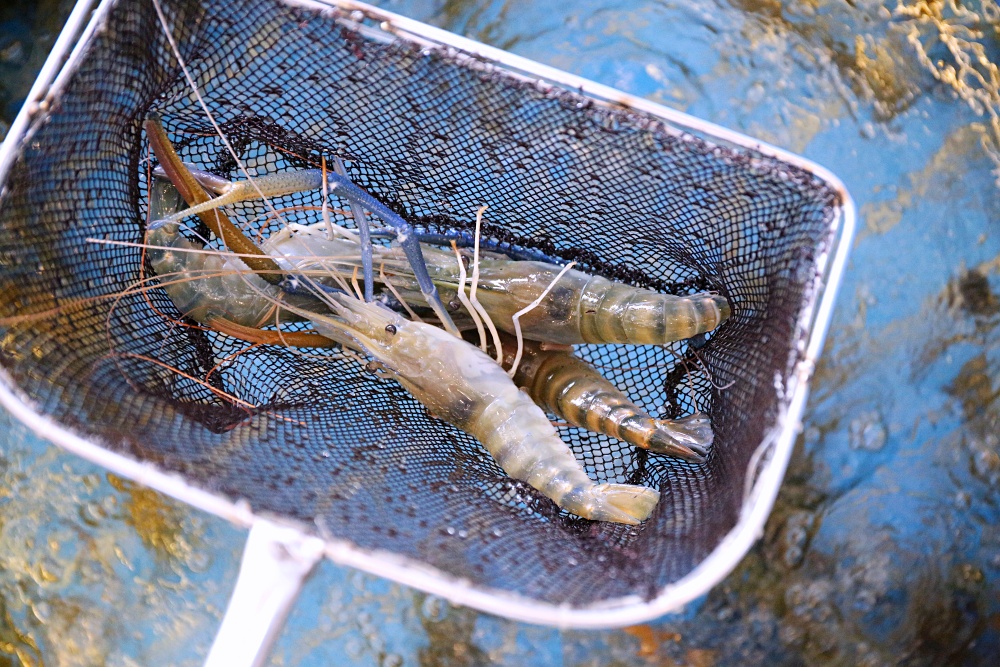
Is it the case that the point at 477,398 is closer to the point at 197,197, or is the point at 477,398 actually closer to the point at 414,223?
the point at 414,223

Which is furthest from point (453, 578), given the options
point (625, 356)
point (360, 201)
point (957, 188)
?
point (957, 188)

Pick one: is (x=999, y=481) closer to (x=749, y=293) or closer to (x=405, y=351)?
(x=749, y=293)

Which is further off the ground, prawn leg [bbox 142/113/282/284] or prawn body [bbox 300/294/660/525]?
prawn leg [bbox 142/113/282/284]

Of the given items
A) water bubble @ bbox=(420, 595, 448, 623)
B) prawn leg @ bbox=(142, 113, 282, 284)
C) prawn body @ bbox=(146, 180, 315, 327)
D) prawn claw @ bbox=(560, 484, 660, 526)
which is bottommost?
water bubble @ bbox=(420, 595, 448, 623)

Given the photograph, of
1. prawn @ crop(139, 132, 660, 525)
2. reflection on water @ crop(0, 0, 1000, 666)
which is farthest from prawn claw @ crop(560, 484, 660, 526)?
reflection on water @ crop(0, 0, 1000, 666)

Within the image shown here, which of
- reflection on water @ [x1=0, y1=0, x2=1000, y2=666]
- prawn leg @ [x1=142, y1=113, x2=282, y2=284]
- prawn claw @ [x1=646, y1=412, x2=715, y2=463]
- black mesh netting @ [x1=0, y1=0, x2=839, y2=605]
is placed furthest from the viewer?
reflection on water @ [x1=0, y1=0, x2=1000, y2=666]

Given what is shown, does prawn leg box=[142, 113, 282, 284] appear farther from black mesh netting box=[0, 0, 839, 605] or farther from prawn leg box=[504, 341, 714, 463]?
prawn leg box=[504, 341, 714, 463]

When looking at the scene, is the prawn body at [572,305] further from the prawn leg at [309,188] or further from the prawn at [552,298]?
the prawn leg at [309,188]
